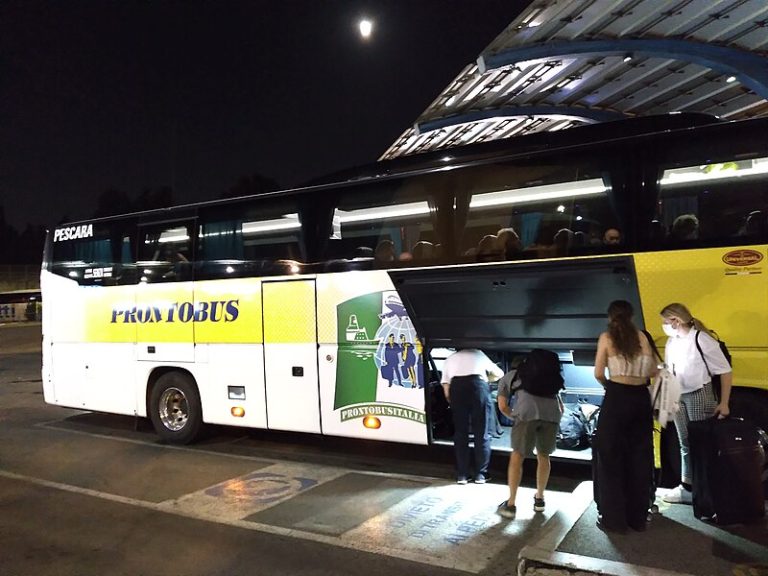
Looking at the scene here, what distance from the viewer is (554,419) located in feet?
18.0

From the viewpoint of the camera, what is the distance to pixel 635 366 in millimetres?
4617

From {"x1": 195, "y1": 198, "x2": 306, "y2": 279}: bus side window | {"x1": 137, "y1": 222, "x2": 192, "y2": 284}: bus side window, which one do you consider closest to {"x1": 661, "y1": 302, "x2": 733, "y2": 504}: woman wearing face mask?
{"x1": 195, "y1": 198, "x2": 306, "y2": 279}: bus side window

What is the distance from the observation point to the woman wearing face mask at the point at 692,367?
478 cm

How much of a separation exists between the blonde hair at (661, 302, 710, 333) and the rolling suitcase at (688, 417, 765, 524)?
0.76 metres

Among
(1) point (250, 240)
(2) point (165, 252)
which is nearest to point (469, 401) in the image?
(1) point (250, 240)

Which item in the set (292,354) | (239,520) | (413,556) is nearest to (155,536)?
(239,520)

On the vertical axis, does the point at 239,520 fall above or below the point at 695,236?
below

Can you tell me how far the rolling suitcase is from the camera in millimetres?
4391

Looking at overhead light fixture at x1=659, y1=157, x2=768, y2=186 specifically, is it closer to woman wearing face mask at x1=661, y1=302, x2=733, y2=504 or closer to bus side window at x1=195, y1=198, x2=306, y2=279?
woman wearing face mask at x1=661, y1=302, x2=733, y2=504

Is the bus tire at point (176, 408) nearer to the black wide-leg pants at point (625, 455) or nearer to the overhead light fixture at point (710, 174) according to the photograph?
the black wide-leg pants at point (625, 455)

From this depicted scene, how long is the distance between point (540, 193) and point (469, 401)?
2.21m

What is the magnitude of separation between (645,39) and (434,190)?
357 inches

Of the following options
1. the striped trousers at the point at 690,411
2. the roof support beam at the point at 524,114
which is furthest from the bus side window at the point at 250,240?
the roof support beam at the point at 524,114

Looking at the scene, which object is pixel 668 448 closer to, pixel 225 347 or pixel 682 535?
pixel 682 535
